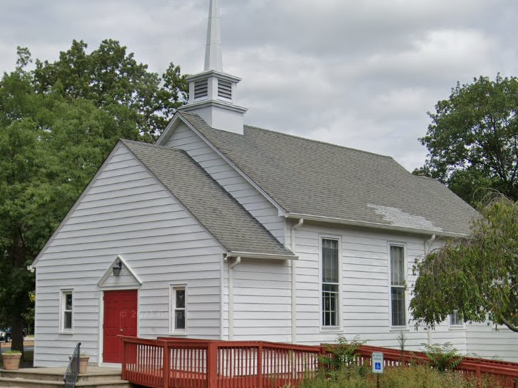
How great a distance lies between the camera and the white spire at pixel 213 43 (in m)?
24.4

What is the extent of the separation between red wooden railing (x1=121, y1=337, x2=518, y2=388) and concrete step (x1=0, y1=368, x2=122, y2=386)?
74cm

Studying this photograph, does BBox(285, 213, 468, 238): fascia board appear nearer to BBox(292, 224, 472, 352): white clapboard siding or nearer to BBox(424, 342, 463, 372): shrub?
BBox(292, 224, 472, 352): white clapboard siding

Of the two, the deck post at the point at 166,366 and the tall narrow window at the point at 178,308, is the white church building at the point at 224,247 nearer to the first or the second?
the tall narrow window at the point at 178,308

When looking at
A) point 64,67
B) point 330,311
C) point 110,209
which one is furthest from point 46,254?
point 64,67

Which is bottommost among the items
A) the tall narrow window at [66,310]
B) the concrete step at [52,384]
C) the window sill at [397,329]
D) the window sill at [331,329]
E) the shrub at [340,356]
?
the concrete step at [52,384]

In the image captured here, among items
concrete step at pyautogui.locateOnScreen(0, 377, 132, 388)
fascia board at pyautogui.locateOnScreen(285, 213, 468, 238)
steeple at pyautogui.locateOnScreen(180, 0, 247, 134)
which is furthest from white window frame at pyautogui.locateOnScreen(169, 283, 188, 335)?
steeple at pyautogui.locateOnScreen(180, 0, 247, 134)

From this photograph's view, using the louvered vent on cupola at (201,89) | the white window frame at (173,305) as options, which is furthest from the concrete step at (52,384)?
the louvered vent on cupola at (201,89)

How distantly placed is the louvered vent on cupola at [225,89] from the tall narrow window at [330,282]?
593 centimetres

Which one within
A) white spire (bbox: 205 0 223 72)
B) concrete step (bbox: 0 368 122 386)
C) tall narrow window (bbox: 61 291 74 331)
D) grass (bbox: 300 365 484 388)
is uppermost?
white spire (bbox: 205 0 223 72)

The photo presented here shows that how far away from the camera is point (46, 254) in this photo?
23062 mm

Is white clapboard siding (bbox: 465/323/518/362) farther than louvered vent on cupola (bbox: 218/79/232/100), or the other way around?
white clapboard siding (bbox: 465/323/518/362)

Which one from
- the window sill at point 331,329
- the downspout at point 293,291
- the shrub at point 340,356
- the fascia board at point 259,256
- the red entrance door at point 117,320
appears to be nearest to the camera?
the shrub at point 340,356

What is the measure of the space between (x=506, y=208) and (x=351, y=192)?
24.5ft

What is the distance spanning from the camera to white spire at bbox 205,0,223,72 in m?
24.4
